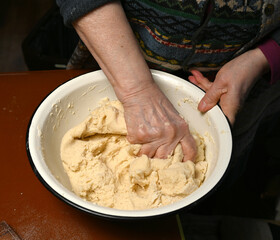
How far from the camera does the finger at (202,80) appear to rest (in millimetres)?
879

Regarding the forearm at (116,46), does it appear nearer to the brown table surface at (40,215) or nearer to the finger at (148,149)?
the finger at (148,149)

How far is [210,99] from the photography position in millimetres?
806

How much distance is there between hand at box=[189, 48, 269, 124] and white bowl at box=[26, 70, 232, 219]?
0.03 metres

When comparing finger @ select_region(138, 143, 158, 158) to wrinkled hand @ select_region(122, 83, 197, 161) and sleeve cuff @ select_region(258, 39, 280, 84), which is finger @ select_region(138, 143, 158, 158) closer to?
wrinkled hand @ select_region(122, 83, 197, 161)

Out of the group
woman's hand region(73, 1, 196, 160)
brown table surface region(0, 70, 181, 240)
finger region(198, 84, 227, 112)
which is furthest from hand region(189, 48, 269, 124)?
brown table surface region(0, 70, 181, 240)

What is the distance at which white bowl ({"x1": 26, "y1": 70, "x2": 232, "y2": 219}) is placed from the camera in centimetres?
62

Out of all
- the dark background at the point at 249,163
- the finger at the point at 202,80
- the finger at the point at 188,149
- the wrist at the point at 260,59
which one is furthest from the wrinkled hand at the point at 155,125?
the dark background at the point at 249,163

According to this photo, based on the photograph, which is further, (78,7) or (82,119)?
(82,119)

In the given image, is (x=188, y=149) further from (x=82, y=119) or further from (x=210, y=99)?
(x=82, y=119)

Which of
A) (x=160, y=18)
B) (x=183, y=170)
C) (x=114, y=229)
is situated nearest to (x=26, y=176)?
(x=114, y=229)

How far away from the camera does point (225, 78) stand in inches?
32.5

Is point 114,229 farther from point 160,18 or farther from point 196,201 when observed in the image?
point 160,18

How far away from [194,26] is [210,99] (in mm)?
184

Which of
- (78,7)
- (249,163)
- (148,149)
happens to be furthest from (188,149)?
(249,163)
